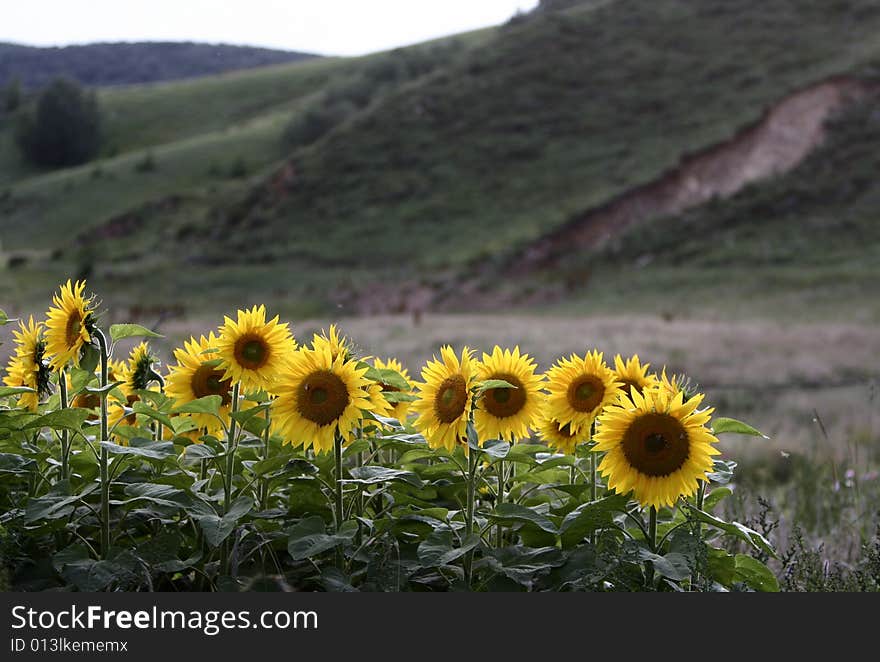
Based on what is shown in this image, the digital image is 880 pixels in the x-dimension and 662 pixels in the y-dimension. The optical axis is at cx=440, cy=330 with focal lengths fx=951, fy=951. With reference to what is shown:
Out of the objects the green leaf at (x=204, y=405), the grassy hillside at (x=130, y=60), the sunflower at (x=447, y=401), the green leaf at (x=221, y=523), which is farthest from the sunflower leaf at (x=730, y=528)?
the grassy hillside at (x=130, y=60)

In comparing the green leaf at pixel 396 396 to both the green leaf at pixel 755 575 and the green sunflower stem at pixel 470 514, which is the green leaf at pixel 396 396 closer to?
the green sunflower stem at pixel 470 514

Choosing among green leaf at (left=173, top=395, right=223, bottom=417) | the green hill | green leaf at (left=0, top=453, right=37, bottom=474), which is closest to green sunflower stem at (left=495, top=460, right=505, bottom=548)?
green leaf at (left=173, top=395, right=223, bottom=417)

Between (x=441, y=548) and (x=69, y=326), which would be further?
(x=69, y=326)

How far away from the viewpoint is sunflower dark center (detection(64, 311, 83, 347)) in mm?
2633

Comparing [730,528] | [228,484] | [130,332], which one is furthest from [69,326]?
[730,528]

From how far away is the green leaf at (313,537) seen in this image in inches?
95.4

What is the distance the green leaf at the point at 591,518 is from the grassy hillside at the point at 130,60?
13918 cm

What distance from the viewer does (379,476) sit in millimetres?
2580

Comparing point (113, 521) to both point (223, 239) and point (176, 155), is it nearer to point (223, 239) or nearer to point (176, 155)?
point (223, 239)

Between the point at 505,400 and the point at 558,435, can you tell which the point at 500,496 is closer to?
the point at 505,400

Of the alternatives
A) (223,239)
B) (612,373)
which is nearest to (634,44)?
(223,239)

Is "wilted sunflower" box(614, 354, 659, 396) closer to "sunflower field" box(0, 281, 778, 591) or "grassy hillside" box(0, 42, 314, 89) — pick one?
"sunflower field" box(0, 281, 778, 591)

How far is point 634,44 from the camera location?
56.5 metres

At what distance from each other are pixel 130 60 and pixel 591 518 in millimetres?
155061
